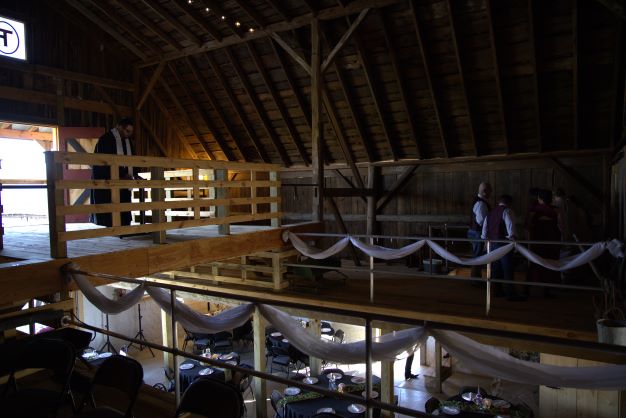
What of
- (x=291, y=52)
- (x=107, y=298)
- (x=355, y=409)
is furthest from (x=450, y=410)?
(x=291, y=52)

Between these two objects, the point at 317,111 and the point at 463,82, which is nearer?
Result: the point at 463,82

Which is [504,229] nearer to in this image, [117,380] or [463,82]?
[463,82]

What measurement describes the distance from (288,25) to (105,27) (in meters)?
4.73

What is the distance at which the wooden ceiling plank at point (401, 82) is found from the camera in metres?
8.01

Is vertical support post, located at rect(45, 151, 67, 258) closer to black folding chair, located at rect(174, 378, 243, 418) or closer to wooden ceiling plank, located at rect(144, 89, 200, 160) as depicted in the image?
black folding chair, located at rect(174, 378, 243, 418)

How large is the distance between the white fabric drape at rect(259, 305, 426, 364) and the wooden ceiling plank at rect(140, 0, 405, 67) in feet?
21.2

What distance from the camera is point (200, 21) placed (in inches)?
359

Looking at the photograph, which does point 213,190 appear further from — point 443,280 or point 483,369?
point 483,369

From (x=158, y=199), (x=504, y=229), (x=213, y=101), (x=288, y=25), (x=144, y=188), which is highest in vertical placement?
(x=288, y=25)

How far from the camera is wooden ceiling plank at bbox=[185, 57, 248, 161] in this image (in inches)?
413

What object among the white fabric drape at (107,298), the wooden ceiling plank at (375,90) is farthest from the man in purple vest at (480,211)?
the white fabric drape at (107,298)

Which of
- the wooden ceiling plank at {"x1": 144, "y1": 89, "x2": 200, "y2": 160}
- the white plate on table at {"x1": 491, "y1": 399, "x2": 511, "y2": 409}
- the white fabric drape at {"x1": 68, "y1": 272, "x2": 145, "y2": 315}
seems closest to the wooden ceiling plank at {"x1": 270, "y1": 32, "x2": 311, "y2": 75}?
the wooden ceiling plank at {"x1": 144, "y1": 89, "x2": 200, "y2": 160}

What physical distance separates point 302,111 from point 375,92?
1.90m

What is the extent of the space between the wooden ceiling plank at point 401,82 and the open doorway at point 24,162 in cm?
679
